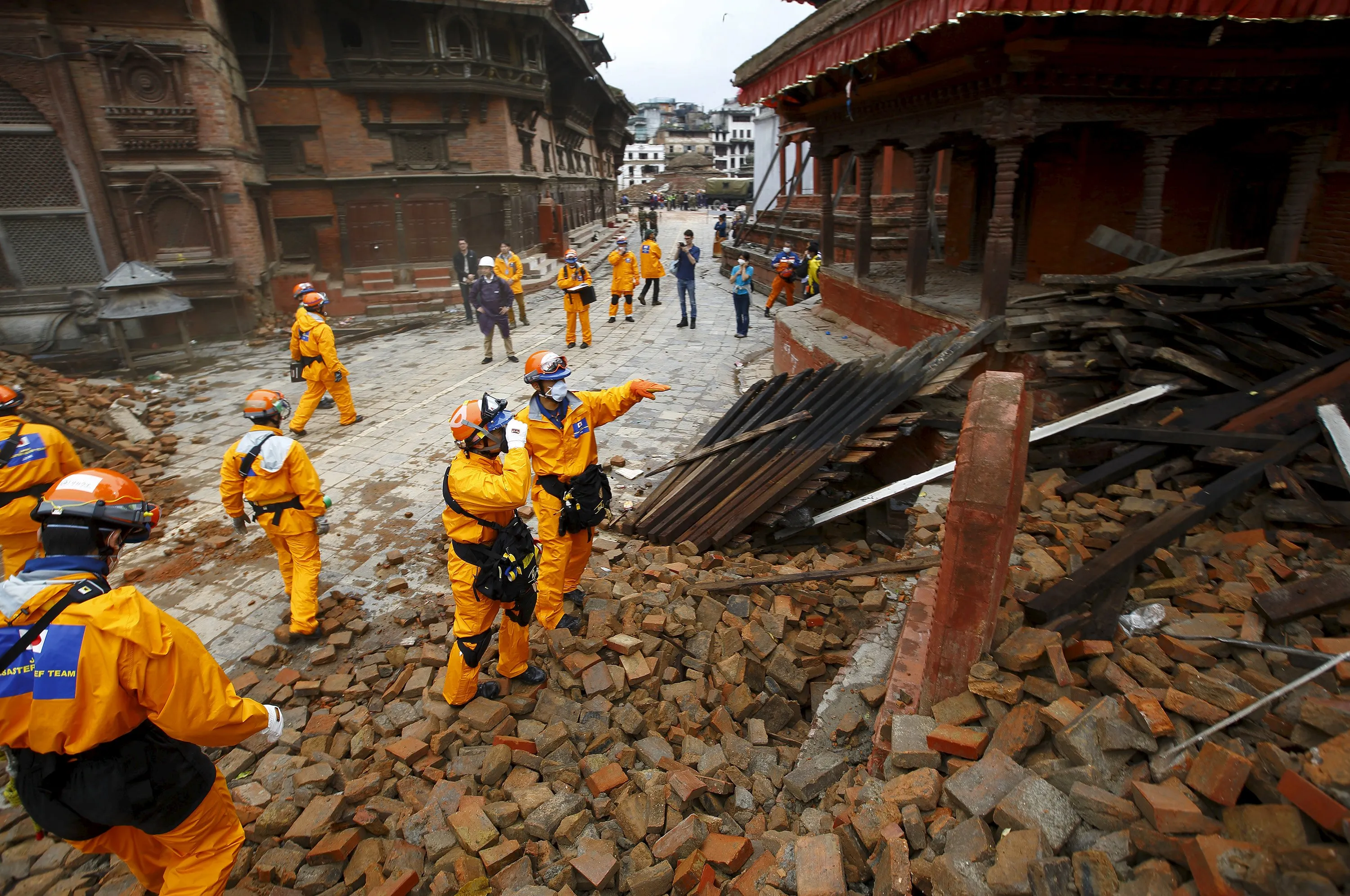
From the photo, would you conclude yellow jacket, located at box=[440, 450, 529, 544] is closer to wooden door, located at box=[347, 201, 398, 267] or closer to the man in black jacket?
the man in black jacket

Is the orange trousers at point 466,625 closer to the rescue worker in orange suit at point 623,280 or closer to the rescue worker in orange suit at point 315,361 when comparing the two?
the rescue worker in orange suit at point 315,361

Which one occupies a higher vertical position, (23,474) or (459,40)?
(459,40)

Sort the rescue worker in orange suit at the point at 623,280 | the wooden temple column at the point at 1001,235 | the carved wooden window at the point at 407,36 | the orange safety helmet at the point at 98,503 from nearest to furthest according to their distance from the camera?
1. the orange safety helmet at the point at 98,503
2. the wooden temple column at the point at 1001,235
3. the rescue worker in orange suit at the point at 623,280
4. the carved wooden window at the point at 407,36

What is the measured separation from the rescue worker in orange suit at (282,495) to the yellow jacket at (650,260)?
43.9 feet

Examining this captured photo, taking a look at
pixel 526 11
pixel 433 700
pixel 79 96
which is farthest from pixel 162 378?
pixel 526 11

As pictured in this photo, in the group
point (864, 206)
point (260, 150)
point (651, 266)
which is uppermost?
point (260, 150)

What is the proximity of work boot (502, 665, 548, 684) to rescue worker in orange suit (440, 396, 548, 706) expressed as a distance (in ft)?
0.64

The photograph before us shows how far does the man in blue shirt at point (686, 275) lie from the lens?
48.2 ft

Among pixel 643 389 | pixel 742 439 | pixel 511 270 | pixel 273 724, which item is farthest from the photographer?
pixel 511 270

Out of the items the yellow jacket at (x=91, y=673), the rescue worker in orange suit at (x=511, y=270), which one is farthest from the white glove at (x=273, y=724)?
the rescue worker in orange suit at (x=511, y=270)

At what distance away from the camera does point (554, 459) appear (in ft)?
15.8

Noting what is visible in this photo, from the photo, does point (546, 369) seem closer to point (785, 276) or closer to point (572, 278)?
point (572, 278)

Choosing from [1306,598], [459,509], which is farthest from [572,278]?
[1306,598]

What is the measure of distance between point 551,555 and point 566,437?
33.5 inches
